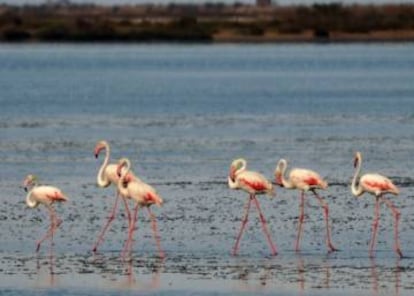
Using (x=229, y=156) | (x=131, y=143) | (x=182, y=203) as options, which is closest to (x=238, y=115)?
(x=131, y=143)

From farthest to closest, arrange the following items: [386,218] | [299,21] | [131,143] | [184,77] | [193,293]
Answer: [299,21] → [184,77] → [131,143] → [386,218] → [193,293]

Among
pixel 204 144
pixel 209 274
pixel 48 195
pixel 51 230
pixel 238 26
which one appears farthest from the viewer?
pixel 238 26

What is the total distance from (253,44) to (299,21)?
445cm

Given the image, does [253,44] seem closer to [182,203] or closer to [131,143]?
[131,143]

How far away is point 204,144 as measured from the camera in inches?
1203

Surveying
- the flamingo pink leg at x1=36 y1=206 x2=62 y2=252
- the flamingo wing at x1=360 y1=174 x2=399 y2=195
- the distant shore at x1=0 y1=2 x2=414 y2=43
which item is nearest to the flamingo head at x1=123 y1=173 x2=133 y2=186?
the flamingo pink leg at x1=36 y1=206 x2=62 y2=252

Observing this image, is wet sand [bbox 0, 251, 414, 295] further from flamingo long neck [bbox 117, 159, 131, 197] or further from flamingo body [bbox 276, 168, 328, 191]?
flamingo body [bbox 276, 168, 328, 191]

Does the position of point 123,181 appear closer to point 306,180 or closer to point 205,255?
point 205,255

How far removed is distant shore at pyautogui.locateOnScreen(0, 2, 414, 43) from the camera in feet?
381

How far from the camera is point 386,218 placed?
2025 centimetres

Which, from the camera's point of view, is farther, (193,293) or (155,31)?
(155,31)

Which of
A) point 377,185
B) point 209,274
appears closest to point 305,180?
point 377,185

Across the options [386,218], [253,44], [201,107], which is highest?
[386,218]

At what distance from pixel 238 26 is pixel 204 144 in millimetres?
91550
